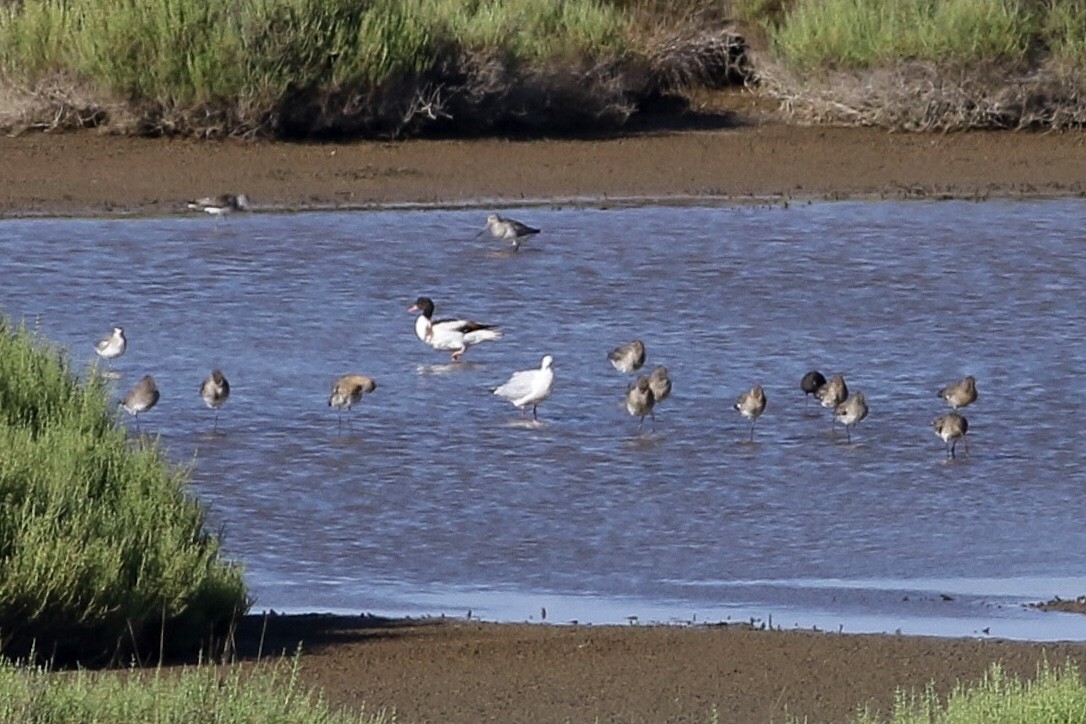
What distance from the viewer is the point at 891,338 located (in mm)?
17141

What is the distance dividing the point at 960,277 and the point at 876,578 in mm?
8207

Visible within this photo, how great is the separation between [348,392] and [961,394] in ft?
11.8

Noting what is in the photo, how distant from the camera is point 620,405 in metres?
15.2

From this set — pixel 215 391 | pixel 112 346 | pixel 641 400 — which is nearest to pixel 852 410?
pixel 641 400

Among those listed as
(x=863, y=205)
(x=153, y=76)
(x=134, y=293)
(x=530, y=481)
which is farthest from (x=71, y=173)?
(x=530, y=481)

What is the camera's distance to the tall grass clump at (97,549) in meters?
8.71

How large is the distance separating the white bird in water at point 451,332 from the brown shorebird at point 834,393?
280cm

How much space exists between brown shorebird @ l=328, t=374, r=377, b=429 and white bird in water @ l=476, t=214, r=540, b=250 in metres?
4.46

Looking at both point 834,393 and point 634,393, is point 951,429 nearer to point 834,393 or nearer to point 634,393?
point 834,393

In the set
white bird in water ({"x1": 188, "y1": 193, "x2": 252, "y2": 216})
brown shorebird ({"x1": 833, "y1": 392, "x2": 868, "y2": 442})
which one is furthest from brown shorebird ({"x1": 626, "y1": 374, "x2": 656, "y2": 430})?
white bird in water ({"x1": 188, "y1": 193, "x2": 252, "y2": 216})

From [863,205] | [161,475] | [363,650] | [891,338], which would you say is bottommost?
[363,650]

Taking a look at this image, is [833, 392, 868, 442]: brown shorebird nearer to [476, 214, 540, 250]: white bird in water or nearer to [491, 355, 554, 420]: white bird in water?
[491, 355, 554, 420]: white bird in water

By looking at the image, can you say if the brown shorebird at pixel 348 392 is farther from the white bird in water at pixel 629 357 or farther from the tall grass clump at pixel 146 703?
the tall grass clump at pixel 146 703

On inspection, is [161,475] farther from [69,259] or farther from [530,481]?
[69,259]
